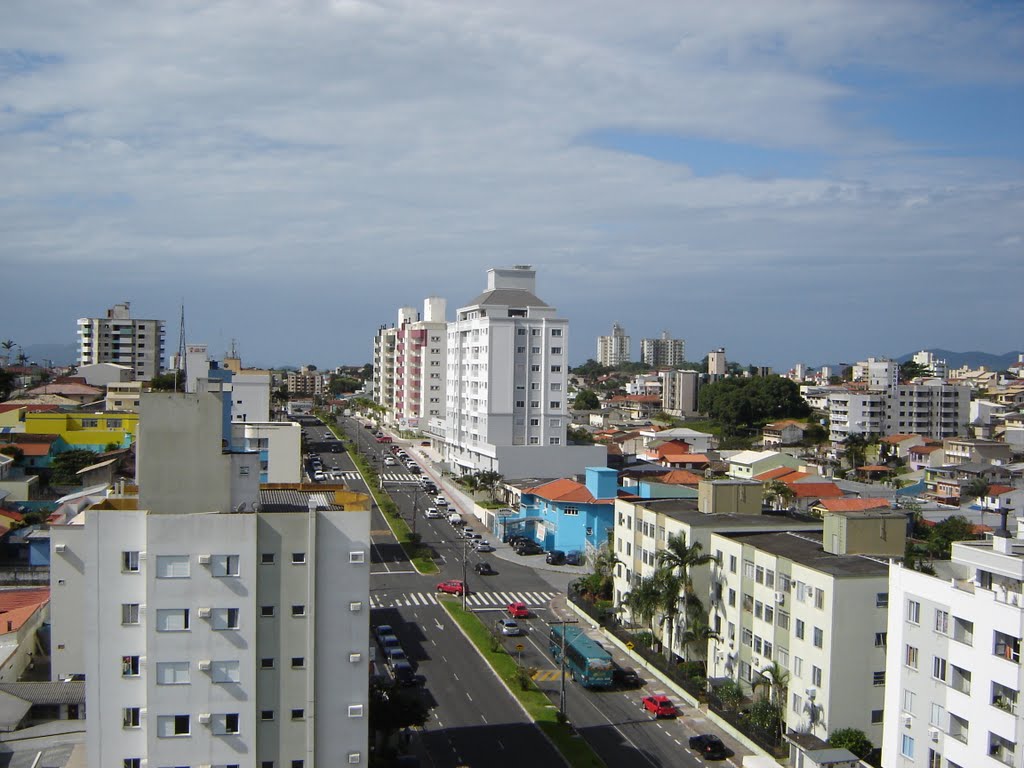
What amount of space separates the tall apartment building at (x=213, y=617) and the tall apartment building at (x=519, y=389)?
68.5 metres

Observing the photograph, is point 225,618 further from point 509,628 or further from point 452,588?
point 452,588

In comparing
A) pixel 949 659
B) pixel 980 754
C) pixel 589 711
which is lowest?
pixel 589 711

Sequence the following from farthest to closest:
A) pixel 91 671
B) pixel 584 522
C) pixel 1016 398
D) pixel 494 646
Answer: pixel 1016 398, pixel 584 522, pixel 494 646, pixel 91 671

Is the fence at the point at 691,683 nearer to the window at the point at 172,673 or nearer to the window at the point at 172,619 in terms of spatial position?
the window at the point at 172,673

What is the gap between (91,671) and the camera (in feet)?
81.0

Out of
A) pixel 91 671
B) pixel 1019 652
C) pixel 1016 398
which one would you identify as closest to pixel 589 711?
pixel 1019 652

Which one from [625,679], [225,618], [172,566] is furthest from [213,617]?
[625,679]

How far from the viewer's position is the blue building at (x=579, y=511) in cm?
6962

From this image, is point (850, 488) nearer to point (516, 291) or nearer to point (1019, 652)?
point (516, 291)

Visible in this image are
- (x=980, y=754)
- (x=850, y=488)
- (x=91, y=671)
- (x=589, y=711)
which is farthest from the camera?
(x=850, y=488)

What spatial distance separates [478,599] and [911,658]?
34.2 meters

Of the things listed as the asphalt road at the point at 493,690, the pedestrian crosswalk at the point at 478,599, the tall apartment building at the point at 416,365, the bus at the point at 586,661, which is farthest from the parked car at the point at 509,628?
the tall apartment building at the point at 416,365

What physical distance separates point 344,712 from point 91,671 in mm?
6743

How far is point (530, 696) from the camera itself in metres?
42.2
